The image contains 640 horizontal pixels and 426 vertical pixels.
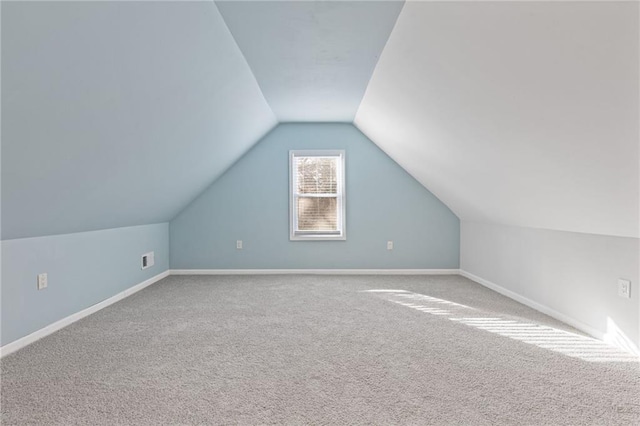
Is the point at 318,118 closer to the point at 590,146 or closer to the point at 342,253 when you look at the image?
the point at 342,253

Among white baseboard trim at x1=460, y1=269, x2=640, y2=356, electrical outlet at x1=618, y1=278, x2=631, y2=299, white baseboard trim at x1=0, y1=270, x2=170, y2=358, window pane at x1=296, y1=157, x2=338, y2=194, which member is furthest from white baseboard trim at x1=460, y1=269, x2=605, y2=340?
white baseboard trim at x1=0, y1=270, x2=170, y2=358

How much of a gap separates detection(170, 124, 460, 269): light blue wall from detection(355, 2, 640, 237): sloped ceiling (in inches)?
67.1

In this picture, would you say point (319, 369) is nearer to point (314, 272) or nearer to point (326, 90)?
point (326, 90)

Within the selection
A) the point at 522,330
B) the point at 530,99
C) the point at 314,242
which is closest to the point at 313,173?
the point at 314,242

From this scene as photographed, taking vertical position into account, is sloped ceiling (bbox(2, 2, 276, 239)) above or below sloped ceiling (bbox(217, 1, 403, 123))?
below

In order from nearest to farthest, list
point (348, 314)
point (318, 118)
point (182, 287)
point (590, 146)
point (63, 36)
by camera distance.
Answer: point (63, 36) → point (590, 146) → point (348, 314) → point (182, 287) → point (318, 118)

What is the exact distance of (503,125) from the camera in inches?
98.6

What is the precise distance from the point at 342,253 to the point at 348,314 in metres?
2.10

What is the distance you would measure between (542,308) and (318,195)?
3190 millimetres

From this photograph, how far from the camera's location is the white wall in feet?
8.51

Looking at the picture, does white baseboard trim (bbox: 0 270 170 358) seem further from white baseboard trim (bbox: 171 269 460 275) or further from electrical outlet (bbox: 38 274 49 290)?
white baseboard trim (bbox: 171 269 460 275)

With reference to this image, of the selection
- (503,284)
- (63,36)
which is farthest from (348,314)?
(63,36)

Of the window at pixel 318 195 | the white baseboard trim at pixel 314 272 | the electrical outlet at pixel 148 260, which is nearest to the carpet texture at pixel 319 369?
the electrical outlet at pixel 148 260

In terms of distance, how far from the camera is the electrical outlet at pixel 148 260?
4637mm
